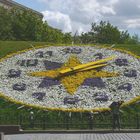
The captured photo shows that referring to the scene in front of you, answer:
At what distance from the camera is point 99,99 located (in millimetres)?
30500

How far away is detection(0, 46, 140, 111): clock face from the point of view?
3053 centimetres

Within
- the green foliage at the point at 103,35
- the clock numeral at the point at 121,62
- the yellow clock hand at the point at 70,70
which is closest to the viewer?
the yellow clock hand at the point at 70,70

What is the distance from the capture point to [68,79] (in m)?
33.3

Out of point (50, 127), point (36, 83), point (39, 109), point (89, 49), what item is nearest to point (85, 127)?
point (50, 127)

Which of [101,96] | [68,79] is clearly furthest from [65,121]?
[68,79]

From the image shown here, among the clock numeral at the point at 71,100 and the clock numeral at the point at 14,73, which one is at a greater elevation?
the clock numeral at the point at 14,73

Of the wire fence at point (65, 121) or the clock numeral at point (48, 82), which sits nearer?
the wire fence at point (65, 121)

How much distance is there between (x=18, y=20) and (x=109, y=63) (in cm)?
2301

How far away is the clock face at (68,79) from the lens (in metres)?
Answer: 30.5

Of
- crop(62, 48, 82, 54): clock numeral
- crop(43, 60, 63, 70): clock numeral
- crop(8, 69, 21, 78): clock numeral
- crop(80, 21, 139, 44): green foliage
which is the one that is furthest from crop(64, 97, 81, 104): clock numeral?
crop(80, 21, 139, 44): green foliage

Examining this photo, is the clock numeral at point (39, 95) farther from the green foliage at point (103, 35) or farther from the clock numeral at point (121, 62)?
the green foliage at point (103, 35)

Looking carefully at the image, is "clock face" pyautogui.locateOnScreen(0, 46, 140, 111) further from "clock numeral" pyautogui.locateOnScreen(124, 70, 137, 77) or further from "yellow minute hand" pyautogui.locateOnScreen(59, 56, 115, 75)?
"yellow minute hand" pyautogui.locateOnScreen(59, 56, 115, 75)

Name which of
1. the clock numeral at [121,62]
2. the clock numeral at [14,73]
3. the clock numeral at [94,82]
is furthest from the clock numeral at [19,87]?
the clock numeral at [121,62]

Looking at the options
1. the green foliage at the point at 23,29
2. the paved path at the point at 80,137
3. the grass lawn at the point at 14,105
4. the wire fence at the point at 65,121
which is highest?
the green foliage at the point at 23,29
